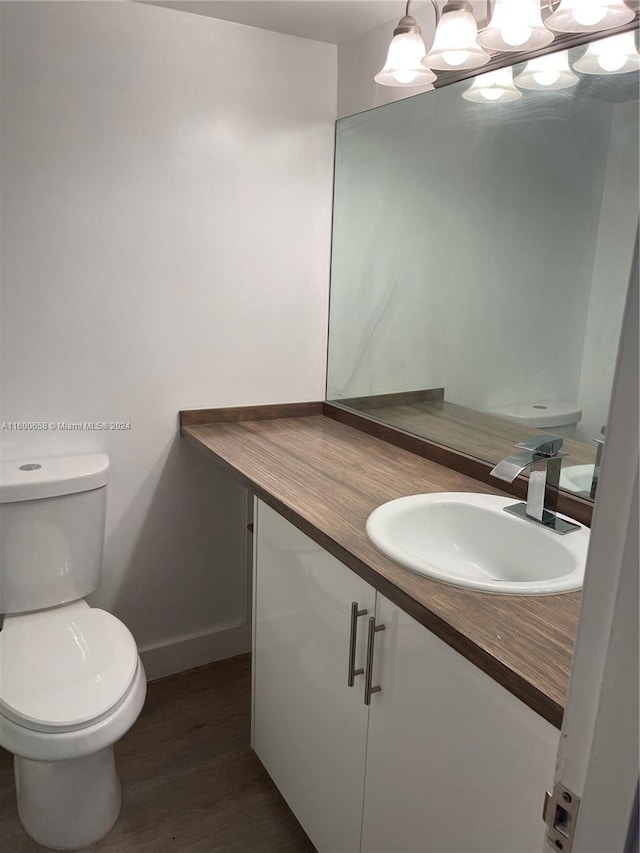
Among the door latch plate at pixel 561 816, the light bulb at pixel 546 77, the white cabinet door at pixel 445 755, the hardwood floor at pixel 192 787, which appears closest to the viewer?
the door latch plate at pixel 561 816

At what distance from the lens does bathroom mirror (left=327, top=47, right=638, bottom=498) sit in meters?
1.48

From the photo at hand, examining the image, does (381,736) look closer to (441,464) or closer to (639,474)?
(441,464)

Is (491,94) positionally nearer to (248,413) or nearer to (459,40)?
(459,40)

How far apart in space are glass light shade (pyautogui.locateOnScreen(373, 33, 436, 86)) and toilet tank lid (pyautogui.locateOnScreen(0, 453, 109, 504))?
4.40 feet

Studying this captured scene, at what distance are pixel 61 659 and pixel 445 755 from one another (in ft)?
3.45

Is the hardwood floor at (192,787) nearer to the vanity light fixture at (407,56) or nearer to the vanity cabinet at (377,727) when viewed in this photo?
the vanity cabinet at (377,727)

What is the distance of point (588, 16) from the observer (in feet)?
4.39

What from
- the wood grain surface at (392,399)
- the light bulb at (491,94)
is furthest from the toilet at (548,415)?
the light bulb at (491,94)

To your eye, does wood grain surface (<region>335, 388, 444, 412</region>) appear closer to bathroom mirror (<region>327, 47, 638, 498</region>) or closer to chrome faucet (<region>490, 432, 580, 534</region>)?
bathroom mirror (<region>327, 47, 638, 498</region>)

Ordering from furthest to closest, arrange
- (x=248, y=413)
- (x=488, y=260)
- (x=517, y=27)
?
(x=248, y=413)
(x=488, y=260)
(x=517, y=27)

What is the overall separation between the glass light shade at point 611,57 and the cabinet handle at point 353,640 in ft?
3.93

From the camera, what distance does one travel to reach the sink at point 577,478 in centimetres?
154

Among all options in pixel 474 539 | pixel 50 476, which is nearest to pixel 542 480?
pixel 474 539

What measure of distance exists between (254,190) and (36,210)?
26.7 inches
